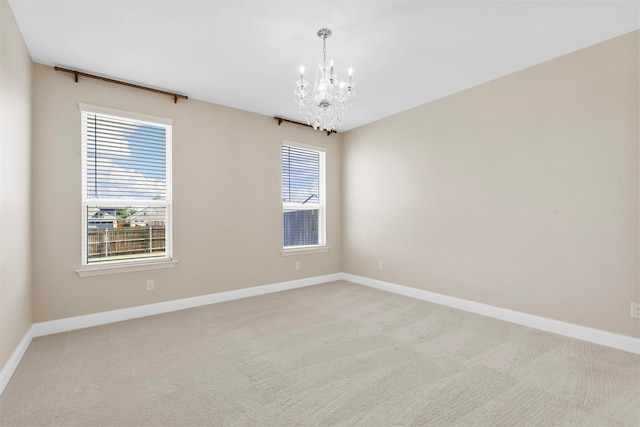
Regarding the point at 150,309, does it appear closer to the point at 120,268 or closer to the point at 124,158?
the point at 120,268

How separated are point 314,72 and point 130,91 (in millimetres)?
2092

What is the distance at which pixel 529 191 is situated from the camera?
3.16 m

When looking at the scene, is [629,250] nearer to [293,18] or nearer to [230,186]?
[293,18]

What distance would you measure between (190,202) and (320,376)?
2.65 m

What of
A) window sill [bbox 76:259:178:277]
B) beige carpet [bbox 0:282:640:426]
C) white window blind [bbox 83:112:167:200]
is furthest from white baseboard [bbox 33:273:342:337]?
white window blind [bbox 83:112:167:200]

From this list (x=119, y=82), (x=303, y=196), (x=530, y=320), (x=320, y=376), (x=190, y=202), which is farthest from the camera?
(x=303, y=196)

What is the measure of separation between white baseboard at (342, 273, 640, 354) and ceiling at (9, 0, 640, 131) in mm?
2538

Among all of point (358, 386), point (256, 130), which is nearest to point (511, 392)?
point (358, 386)

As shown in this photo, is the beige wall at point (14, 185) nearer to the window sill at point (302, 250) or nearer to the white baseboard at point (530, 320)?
the window sill at point (302, 250)

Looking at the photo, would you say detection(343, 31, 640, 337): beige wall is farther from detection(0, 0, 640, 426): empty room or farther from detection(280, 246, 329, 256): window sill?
detection(280, 246, 329, 256): window sill

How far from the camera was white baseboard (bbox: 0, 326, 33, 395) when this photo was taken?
2.07 m

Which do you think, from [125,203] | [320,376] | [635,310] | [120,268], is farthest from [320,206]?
[635,310]

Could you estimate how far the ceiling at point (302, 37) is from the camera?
2232 mm

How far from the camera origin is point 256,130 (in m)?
4.43
